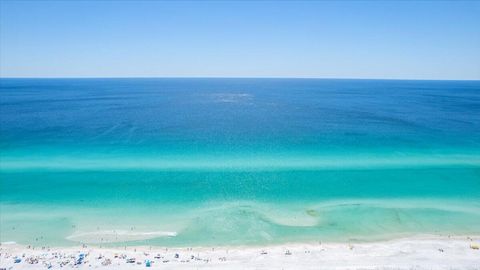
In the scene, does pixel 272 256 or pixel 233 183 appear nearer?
pixel 272 256

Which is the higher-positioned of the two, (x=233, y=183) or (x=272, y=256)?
(x=233, y=183)

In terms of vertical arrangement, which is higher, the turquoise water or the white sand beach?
the turquoise water

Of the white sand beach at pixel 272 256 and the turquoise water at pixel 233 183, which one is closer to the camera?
the white sand beach at pixel 272 256

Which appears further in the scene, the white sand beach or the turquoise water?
the turquoise water

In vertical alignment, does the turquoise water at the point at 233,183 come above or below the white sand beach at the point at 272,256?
above

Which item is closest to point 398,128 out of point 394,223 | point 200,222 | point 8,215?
point 394,223
